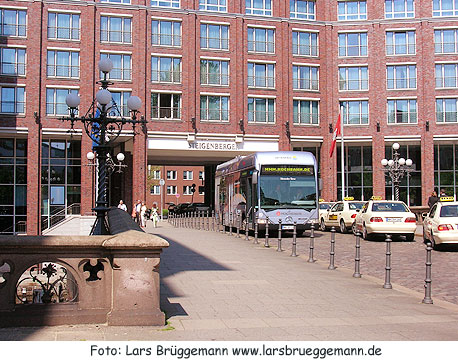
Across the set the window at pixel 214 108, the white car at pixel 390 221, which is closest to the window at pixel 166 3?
the window at pixel 214 108

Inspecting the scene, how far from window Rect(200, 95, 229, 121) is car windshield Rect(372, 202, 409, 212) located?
2819 cm

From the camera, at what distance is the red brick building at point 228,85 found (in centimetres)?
4638

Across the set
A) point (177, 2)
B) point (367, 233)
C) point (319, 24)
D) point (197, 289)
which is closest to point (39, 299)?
point (197, 289)

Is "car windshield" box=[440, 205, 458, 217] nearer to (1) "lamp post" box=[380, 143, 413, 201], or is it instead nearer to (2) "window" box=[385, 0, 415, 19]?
(1) "lamp post" box=[380, 143, 413, 201]

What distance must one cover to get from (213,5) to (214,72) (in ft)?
19.5

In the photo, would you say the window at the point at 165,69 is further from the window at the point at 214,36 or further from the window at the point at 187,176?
the window at the point at 187,176

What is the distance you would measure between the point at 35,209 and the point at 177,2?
20.8m

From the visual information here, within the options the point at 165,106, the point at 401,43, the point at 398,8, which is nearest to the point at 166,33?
the point at 165,106

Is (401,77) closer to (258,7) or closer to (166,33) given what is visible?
(258,7)

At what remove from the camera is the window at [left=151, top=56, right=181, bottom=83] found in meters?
48.8

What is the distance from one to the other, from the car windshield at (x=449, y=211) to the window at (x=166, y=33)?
35032mm

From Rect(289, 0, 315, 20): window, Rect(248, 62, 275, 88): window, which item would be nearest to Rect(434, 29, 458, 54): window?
Rect(289, 0, 315, 20): window
